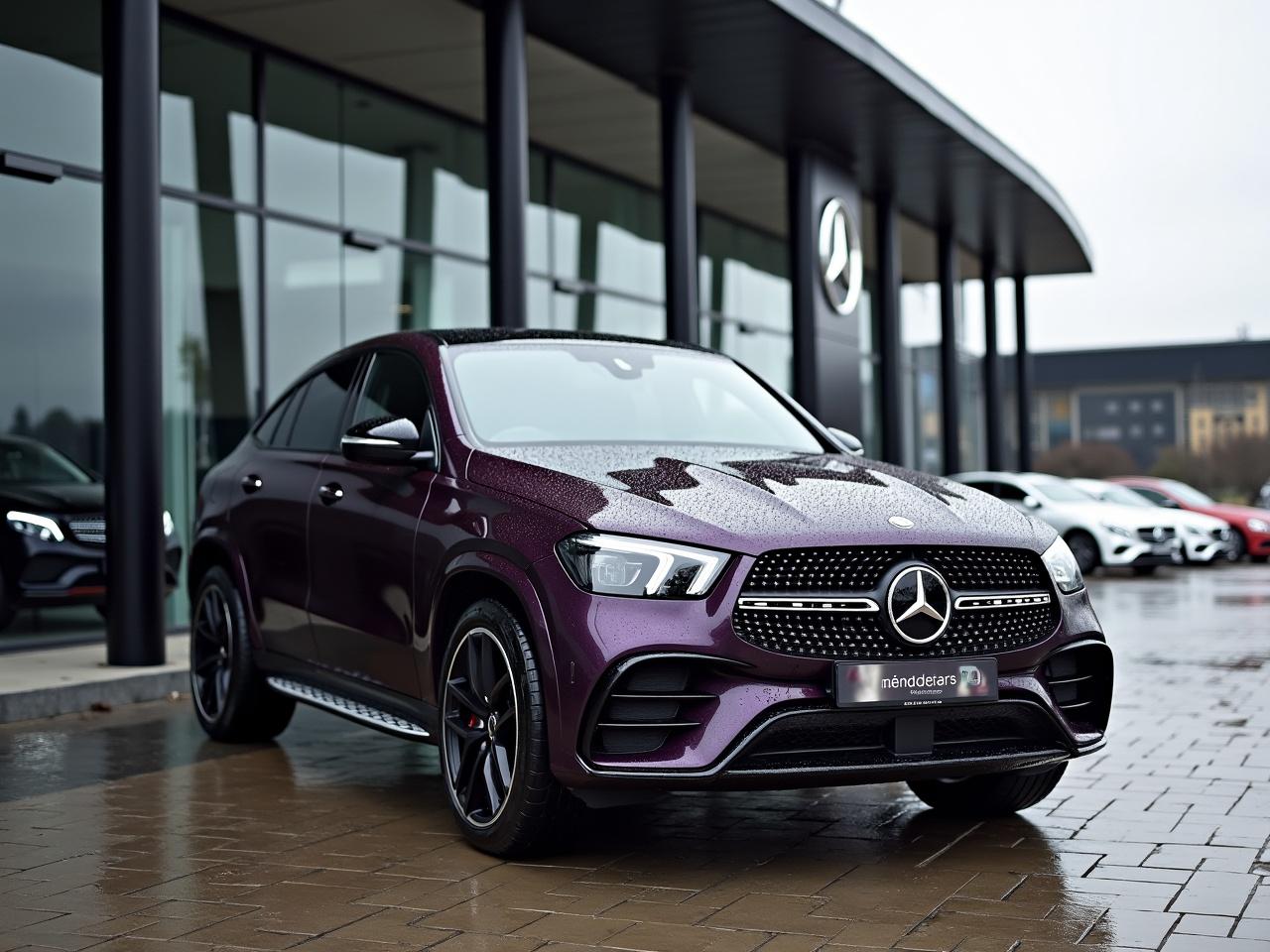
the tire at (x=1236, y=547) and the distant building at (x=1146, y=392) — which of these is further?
the distant building at (x=1146, y=392)

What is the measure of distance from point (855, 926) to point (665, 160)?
1205 centimetres

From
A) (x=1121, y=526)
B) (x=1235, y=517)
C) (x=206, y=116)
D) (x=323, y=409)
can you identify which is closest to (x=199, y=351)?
(x=206, y=116)

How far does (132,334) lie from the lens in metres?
9.74

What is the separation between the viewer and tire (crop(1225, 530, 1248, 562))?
81.0 feet

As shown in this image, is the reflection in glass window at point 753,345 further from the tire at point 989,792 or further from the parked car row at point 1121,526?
the tire at point 989,792

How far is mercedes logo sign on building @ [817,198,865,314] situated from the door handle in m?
13.4

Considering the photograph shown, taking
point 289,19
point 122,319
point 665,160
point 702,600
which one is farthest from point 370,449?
point 665,160

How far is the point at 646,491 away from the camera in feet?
16.8

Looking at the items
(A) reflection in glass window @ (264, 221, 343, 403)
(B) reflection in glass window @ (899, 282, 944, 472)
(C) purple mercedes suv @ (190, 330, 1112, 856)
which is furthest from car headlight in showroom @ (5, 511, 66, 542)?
(B) reflection in glass window @ (899, 282, 944, 472)

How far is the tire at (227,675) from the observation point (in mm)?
7359

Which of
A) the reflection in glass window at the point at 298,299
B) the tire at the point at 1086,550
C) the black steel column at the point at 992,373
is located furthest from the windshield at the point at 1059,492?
the reflection in glass window at the point at 298,299

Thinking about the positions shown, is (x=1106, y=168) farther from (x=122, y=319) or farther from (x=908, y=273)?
(x=122, y=319)

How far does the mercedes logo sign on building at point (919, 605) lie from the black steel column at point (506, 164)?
7972mm

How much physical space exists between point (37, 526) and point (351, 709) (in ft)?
19.9
